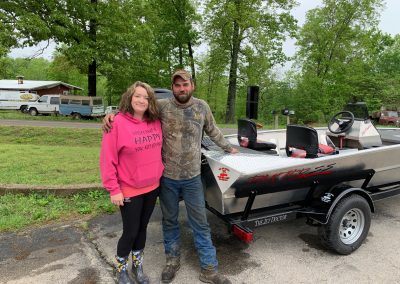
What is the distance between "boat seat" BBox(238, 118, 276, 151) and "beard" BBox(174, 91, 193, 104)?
156 cm

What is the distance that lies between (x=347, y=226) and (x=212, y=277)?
1.66 meters

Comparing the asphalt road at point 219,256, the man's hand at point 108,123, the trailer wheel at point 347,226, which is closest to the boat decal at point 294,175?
the trailer wheel at point 347,226

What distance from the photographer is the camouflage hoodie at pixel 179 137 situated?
9.37ft

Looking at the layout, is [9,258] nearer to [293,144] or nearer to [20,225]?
[20,225]

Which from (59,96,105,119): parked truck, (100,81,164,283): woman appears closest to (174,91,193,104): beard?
(100,81,164,283): woman

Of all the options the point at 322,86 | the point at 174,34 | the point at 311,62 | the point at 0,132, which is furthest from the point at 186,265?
the point at 311,62

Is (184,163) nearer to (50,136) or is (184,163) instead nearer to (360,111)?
(360,111)

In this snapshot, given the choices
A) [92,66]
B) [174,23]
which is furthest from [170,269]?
[174,23]

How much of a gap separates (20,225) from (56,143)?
338 inches

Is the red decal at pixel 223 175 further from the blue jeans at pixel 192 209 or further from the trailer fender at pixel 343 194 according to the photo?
the trailer fender at pixel 343 194

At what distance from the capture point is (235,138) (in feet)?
16.5

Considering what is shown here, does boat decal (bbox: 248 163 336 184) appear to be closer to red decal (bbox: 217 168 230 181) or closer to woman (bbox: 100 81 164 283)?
red decal (bbox: 217 168 230 181)

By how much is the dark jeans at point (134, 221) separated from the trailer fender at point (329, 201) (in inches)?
66.6

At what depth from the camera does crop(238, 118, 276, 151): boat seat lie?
13.8 feet
